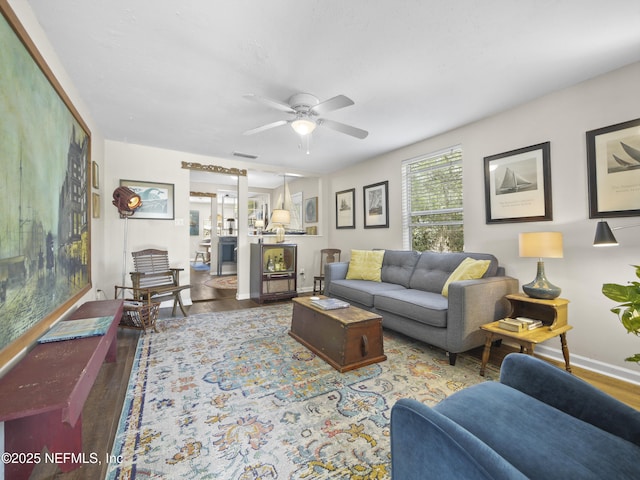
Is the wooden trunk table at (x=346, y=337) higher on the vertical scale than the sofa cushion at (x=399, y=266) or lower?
lower

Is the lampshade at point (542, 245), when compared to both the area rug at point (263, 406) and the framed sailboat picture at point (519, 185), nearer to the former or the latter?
the framed sailboat picture at point (519, 185)

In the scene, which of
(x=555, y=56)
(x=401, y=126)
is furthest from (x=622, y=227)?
(x=401, y=126)

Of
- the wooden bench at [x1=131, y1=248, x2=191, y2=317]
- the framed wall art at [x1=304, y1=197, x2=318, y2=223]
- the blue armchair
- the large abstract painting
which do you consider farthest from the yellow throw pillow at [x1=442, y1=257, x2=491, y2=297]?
the framed wall art at [x1=304, y1=197, x2=318, y2=223]

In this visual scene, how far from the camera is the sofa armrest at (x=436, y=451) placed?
2.15ft

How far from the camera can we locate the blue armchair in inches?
28.6

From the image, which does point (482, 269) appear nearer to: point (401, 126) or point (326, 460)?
point (401, 126)

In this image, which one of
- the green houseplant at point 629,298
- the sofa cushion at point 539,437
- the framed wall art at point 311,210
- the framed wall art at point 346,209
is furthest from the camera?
the framed wall art at point 311,210

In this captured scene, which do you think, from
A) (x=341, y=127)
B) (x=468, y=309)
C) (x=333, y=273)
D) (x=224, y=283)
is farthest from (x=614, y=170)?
(x=224, y=283)

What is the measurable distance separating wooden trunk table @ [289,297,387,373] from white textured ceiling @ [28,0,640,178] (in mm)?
2066

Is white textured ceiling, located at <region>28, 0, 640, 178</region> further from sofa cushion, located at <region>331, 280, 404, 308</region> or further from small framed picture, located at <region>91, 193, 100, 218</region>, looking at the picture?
sofa cushion, located at <region>331, 280, 404, 308</region>

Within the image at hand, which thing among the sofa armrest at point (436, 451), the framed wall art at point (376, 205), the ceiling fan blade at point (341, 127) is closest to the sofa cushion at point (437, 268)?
the framed wall art at point (376, 205)

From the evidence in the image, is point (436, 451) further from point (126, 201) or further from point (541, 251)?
point (126, 201)

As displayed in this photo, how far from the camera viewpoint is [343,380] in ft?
6.95

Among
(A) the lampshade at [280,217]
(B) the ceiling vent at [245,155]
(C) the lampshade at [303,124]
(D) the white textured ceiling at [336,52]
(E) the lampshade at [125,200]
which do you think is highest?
(B) the ceiling vent at [245,155]
